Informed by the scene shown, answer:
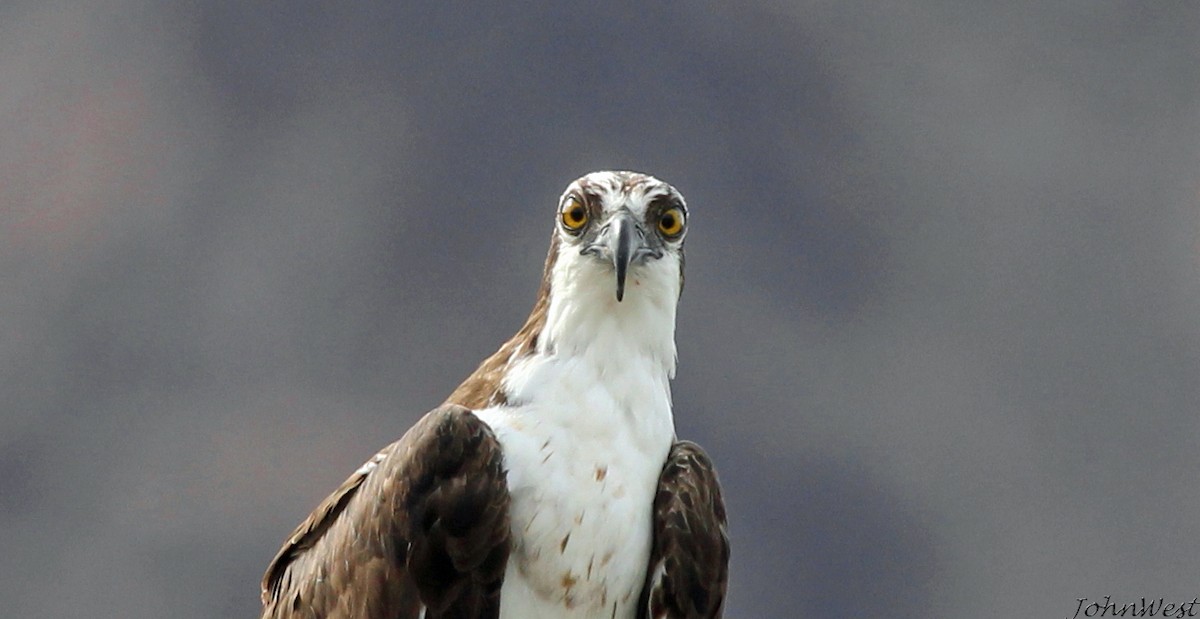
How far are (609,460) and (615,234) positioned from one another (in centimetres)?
91

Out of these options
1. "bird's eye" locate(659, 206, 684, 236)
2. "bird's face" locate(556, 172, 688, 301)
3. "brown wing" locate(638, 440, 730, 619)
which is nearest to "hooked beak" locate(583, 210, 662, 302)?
"bird's face" locate(556, 172, 688, 301)

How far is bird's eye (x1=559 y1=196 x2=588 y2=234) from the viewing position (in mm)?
6527

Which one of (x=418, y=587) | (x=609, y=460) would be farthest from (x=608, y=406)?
(x=418, y=587)

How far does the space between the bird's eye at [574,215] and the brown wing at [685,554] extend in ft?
3.56

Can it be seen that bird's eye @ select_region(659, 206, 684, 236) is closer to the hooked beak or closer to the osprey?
the osprey

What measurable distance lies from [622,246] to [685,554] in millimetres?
1252

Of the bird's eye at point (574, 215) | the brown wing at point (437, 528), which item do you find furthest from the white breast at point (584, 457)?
the bird's eye at point (574, 215)

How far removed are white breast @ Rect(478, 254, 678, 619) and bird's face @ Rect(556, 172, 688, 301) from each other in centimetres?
14

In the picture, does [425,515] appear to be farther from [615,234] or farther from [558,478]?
[615,234]

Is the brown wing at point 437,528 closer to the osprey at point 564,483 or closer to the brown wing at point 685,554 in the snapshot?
the osprey at point 564,483

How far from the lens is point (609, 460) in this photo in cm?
619

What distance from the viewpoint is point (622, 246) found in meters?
6.23

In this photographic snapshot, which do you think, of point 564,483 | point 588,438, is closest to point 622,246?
point 588,438

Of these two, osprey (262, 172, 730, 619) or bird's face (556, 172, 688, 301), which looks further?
bird's face (556, 172, 688, 301)
